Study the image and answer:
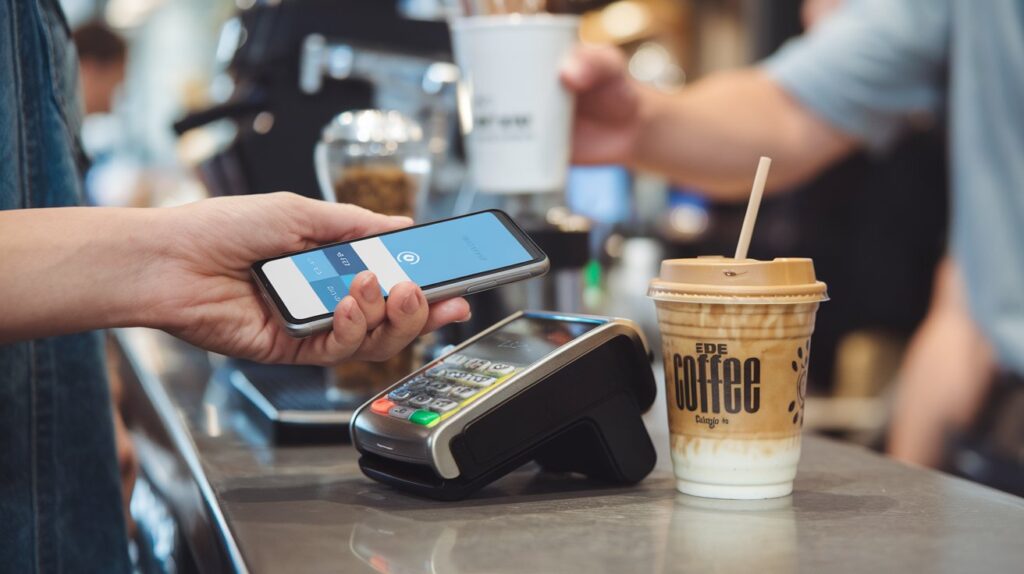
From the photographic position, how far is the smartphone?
0.74 metres

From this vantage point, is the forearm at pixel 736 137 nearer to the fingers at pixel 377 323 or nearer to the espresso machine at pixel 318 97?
the espresso machine at pixel 318 97

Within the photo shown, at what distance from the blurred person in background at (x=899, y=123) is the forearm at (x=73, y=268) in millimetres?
698

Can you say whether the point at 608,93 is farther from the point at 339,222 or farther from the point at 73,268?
the point at 73,268

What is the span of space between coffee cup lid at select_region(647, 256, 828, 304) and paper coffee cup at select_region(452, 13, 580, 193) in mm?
426

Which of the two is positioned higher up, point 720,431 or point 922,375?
point 720,431

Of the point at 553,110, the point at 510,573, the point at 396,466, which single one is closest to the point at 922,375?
the point at 553,110

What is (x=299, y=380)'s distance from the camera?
4.04 ft

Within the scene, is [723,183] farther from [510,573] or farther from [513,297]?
[510,573]

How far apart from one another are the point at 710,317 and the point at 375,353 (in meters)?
0.24

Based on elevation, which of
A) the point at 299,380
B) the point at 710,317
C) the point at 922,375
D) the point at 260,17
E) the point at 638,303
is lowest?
the point at 638,303

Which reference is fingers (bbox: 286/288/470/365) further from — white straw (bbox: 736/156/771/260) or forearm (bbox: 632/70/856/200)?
forearm (bbox: 632/70/856/200)

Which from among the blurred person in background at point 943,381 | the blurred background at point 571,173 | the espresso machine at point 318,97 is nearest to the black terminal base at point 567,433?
the blurred background at point 571,173

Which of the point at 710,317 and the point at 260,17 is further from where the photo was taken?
the point at 260,17

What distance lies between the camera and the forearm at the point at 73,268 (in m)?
0.69
